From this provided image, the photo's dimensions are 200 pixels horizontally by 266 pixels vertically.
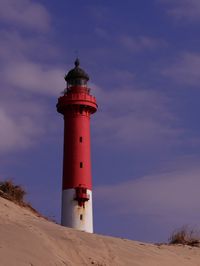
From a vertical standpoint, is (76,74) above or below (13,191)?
above

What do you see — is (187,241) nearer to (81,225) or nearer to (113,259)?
(113,259)

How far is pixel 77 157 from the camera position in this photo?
34.4 meters

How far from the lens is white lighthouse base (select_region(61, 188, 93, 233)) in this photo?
1324 inches

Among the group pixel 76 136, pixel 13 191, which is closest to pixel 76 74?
pixel 76 136

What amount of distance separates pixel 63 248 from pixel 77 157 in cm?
2176

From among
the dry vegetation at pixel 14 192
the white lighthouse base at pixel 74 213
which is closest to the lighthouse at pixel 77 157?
the white lighthouse base at pixel 74 213

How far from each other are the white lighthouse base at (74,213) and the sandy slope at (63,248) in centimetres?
1793

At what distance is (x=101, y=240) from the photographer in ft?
46.6

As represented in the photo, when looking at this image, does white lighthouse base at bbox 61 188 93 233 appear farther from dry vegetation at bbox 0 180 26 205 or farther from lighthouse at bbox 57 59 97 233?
dry vegetation at bbox 0 180 26 205

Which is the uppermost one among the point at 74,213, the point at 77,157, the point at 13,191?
the point at 77,157

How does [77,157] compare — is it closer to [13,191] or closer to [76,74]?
[76,74]

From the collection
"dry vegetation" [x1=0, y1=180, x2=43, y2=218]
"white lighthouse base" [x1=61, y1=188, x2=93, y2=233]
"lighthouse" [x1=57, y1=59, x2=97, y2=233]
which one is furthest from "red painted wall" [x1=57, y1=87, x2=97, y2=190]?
"dry vegetation" [x1=0, y1=180, x2=43, y2=218]

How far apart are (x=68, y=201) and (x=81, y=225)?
1549mm

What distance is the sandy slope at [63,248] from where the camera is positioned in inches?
459
